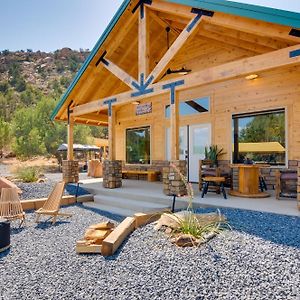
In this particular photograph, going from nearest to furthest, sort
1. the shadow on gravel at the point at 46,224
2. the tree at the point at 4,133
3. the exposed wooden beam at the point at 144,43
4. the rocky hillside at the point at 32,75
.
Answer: the shadow on gravel at the point at 46,224
the exposed wooden beam at the point at 144,43
the tree at the point at 4,133
the rocky hillside at the point at 32,75

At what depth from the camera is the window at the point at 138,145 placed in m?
11.1

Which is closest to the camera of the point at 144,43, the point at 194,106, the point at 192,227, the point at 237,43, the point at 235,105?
the point at 192,227

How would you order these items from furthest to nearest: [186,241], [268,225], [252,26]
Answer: [252,26], [268,225], [186,241]

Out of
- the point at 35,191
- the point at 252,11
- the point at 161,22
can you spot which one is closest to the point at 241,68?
the point at 252,11

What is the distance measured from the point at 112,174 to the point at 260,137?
485 cm

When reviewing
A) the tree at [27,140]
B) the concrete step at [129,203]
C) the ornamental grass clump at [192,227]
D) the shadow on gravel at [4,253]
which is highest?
the tree at [27,140]

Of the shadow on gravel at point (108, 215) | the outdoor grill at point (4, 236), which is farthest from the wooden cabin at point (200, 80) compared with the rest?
the outdoor grill at point (4, 236)

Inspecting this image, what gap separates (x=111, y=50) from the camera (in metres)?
8.43

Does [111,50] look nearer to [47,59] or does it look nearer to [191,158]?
[191,158]

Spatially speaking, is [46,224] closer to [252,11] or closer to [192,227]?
[192,227]

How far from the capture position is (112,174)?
8.16 m

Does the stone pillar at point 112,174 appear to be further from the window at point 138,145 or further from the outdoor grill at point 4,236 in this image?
the outdoor grill at point 4,236

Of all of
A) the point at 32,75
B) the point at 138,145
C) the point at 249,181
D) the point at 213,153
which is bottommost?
the point at 249,181

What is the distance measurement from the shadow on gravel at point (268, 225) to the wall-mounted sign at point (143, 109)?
6069 millimetres
